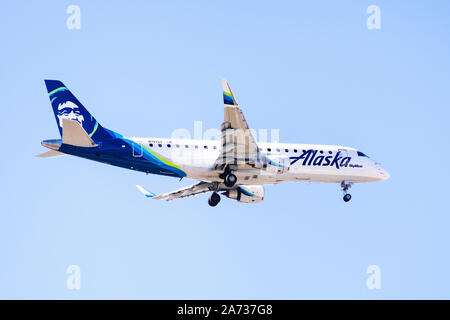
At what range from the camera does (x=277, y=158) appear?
5203 cm

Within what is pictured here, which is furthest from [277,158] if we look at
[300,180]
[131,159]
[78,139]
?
[78,139]

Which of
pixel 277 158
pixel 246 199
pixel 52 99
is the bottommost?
pixel 246 199

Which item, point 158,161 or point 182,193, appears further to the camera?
point 182,193

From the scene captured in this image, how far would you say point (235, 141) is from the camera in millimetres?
49281

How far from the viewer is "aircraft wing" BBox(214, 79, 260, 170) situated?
46.5m

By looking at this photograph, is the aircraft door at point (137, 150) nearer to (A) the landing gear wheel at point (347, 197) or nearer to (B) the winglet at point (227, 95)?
(B) the winglet at point (227, 95)

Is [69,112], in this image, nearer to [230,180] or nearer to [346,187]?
[230,180]

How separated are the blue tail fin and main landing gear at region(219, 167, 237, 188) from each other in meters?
8.17

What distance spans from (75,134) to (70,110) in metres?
2.65

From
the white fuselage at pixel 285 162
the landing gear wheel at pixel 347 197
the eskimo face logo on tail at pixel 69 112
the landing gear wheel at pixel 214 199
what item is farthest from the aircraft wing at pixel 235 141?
the eskimo face logo on tail at pixel 69 112

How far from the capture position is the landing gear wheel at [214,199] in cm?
5734

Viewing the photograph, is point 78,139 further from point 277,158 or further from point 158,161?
point 277,158

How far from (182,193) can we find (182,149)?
869cm

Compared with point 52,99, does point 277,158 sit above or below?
below
